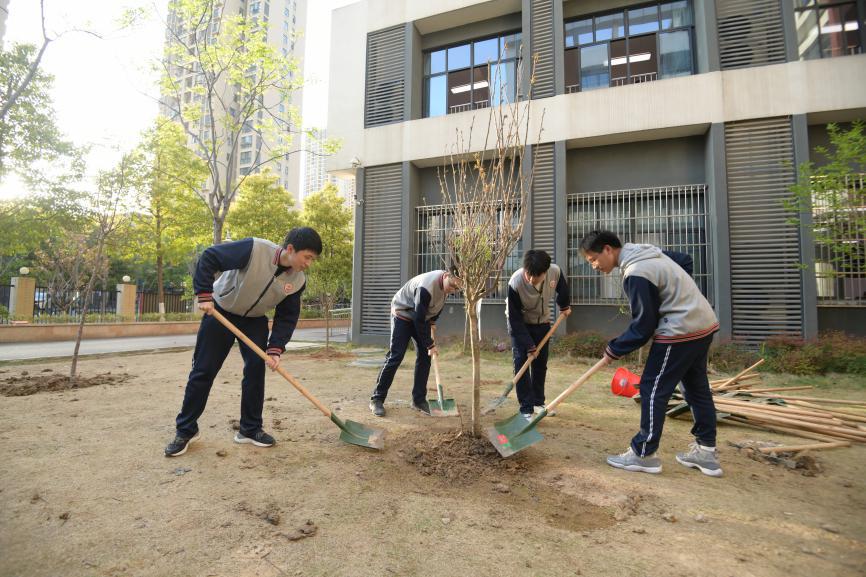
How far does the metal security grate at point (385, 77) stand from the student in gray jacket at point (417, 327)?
878cm

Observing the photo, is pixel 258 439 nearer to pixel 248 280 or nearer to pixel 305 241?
pixel 248 280

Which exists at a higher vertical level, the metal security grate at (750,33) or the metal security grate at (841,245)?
the metal security grate at (750,33)

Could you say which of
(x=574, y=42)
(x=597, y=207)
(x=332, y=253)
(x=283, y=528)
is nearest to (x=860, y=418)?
(x=283, y=528)

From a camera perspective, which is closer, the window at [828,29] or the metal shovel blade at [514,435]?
the metal shovel blade at [514,435]

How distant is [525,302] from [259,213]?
1936cm

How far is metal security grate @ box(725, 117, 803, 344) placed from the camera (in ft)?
27.0

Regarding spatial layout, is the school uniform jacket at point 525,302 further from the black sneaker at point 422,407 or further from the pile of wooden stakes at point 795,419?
the pile of wooden stakes at point 795,419

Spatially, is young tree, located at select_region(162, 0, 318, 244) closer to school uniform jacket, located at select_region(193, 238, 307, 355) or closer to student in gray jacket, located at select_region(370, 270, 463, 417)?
student in gray jacket, located at select_region(370, 270, 463, 417)

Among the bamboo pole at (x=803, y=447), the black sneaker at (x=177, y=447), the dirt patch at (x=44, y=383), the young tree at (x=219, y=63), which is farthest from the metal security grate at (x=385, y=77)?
the bamboo pole at (x=803, y=447)

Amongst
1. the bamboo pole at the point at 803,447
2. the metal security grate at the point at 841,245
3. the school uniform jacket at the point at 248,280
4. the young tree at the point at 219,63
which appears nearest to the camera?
the school uniform jacket at the point at 248,280

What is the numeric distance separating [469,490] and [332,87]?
1339cm

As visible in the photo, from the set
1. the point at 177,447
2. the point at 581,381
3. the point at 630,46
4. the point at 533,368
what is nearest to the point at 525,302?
the point at 533,368

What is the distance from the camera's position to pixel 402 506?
2.38 m

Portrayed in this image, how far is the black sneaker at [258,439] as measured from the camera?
3342 millimetres
